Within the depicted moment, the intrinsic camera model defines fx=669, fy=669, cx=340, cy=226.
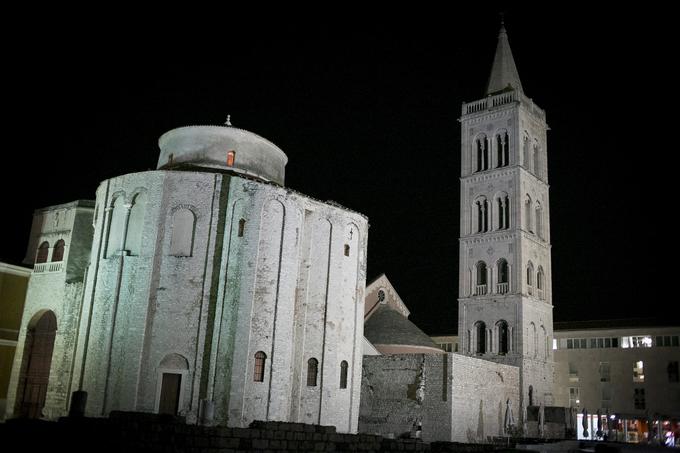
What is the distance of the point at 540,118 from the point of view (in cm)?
4775

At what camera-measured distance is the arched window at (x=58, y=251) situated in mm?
31891

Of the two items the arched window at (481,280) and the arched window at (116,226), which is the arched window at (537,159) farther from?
the arched window at (116,226)

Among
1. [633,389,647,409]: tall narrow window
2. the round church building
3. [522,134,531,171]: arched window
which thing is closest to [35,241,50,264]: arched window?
the round church building

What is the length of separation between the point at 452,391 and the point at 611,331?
24328 millimetres

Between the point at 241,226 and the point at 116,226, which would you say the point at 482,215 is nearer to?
the point at 241,226

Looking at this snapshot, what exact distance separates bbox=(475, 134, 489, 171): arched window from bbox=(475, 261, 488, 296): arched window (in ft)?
22.1

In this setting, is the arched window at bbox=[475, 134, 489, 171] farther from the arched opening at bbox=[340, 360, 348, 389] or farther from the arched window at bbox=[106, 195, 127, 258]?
the arched window at bbox=[106, 195, 127, 258]

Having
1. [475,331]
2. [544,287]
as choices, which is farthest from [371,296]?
[544,287]

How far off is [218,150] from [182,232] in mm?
4956

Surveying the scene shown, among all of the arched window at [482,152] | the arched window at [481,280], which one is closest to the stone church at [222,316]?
the arched window at [481,280]

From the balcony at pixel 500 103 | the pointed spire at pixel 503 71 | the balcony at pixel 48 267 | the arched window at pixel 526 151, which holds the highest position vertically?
the pointed spire at pixel 503 71

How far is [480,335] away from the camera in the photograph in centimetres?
4284

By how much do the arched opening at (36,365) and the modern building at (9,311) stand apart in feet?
2.30

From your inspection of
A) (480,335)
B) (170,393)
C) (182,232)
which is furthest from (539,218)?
(170,393)
